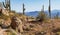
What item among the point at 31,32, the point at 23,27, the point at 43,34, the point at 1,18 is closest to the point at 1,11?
the point at 1,18

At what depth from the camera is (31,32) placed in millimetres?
19250

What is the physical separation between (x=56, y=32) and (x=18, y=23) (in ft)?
12.1

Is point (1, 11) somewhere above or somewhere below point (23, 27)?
above

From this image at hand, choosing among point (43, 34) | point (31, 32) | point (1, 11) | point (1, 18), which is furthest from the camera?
point (1, 11)

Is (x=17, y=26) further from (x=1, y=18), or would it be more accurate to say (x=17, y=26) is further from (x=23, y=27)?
(x=1, y=18)

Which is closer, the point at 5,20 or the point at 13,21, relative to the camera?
the point at 13,21

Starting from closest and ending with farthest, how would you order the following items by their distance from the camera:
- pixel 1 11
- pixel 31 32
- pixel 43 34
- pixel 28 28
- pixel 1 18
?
pixel 43 34
pixel 31 32
pixel 28 28
pixel 1 18
pixel 1 11

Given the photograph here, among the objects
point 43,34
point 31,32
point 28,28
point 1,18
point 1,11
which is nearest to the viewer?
point 43,34

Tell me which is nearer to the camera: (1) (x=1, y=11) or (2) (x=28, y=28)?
(2) (x=28, y=28)

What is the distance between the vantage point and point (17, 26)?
778 inches

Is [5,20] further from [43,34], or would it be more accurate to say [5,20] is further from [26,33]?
[43,34]

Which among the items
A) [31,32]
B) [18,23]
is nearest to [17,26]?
[18,23]

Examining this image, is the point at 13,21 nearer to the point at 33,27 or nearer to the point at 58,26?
the point at 33,27

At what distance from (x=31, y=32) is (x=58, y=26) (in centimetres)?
273
